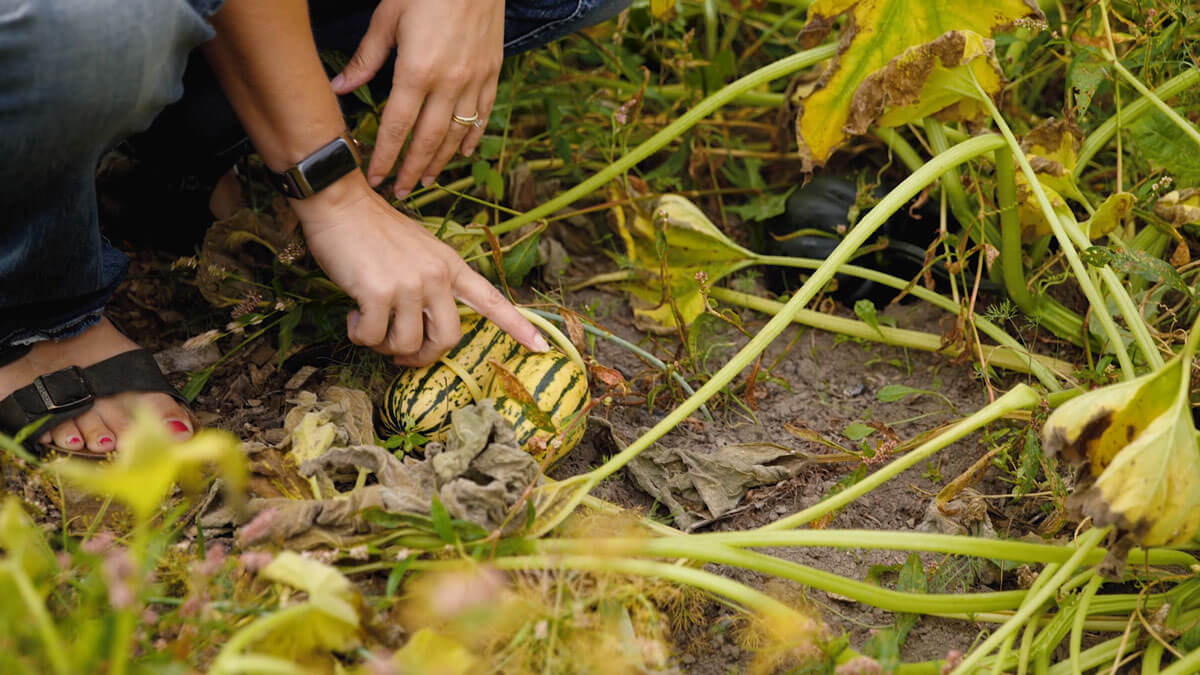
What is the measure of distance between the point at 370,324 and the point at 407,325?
0.06 m

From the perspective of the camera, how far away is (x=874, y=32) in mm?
1594

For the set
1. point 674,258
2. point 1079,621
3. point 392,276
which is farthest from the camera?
point 674,258

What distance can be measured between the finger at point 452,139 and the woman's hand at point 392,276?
0.15m

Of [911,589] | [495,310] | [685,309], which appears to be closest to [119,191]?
[495,310]

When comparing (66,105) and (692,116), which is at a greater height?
(66,105)

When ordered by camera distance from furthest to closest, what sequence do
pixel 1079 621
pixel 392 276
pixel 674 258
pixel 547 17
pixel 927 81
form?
pixel 674 258 < pixel 547 17 < pixel 927 81 < pixel 392 276 < pixel 1079 621

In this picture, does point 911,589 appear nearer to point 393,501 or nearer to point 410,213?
point 393,501

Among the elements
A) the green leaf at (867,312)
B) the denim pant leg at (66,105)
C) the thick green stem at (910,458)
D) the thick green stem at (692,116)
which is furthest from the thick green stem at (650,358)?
the denim pant leg at (66,105)

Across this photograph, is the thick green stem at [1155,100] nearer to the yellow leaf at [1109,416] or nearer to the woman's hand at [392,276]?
the yellow leaf at [1109,416]

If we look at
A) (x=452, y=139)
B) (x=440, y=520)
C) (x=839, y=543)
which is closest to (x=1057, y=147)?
(x=839, y=543)

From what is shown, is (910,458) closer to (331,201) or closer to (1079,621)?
(1079,621)

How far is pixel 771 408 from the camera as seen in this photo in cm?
181

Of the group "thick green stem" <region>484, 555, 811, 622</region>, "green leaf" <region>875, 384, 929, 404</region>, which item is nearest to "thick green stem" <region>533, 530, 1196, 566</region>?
"thick green stem" <region>484, 555, 811, 622</region>

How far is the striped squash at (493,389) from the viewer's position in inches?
59.2
